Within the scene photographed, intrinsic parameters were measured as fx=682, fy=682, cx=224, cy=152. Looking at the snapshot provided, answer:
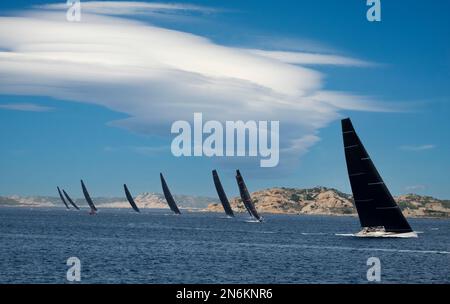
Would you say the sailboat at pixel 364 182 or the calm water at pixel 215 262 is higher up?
the sailboat at pixel 364 182

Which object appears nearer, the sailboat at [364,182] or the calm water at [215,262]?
the calm water at [215,262]

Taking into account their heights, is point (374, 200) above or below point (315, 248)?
above

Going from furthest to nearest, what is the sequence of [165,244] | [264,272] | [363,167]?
[165,244] < [363,167] < [264,272]

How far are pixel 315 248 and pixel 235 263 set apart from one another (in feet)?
99.0

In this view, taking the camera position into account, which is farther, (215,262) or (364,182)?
(364,182)

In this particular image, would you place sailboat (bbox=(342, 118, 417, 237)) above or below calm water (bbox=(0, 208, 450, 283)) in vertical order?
above

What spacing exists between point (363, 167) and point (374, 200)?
535 centimetres

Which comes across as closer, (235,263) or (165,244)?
(235,263)

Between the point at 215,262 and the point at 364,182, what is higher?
the point at 364,182

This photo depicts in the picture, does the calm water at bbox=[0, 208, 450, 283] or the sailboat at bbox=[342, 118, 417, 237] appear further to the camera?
the sailboat at bbox=[342, 118, 417, 237]
